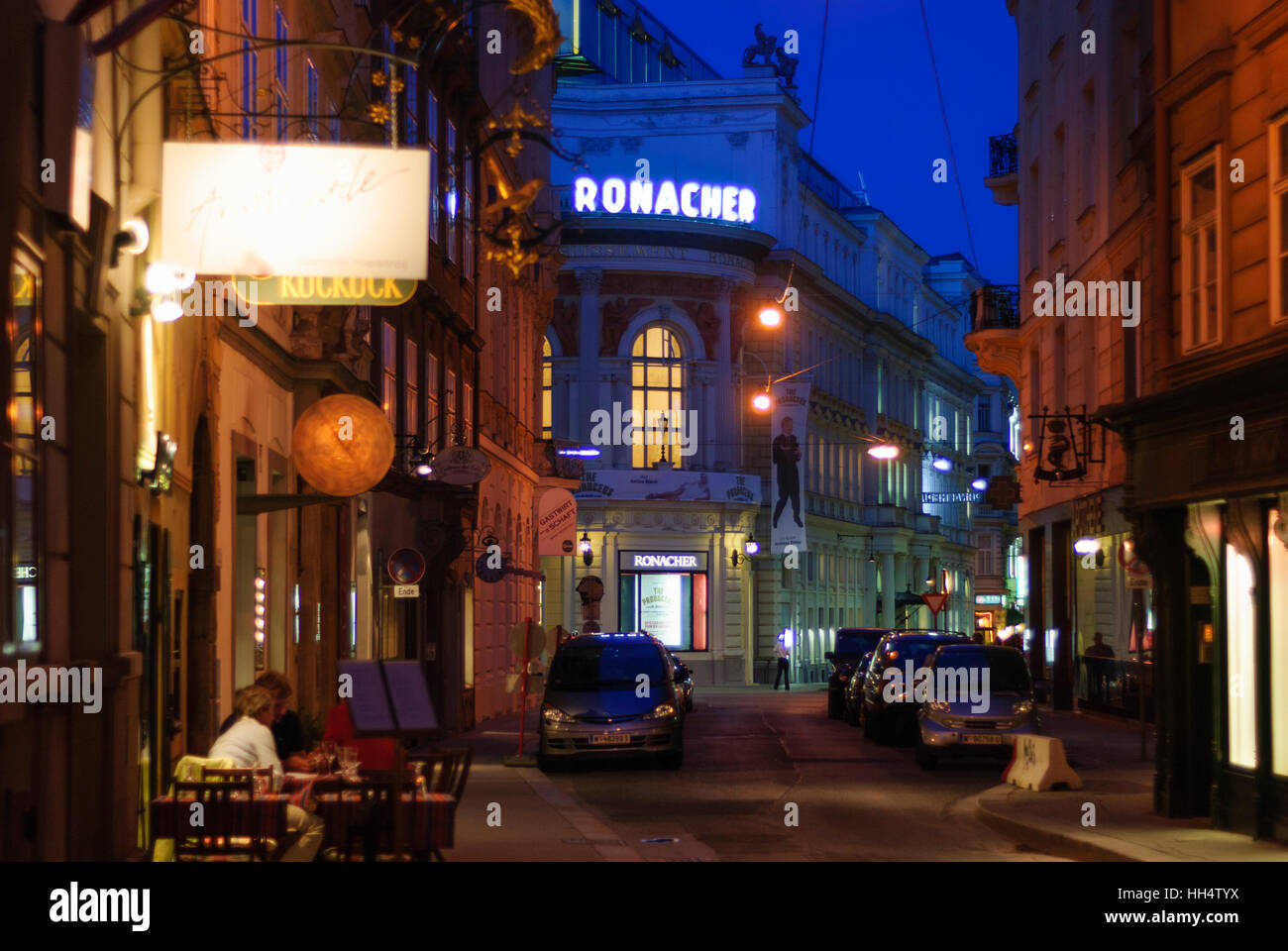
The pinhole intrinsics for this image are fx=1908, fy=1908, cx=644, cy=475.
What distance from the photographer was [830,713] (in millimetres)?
40031

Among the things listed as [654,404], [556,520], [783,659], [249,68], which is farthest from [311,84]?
[654,404]

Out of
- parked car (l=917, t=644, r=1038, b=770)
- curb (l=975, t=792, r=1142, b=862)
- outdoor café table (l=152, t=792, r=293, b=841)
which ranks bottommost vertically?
curb (l=975, t=792, r=1142, b=862)

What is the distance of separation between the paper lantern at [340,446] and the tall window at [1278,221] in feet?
29.5

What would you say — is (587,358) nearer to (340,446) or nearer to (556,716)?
(556,716)

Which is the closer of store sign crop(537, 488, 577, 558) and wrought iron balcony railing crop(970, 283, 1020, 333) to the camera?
store sign crop(537, 488, 577, 558)

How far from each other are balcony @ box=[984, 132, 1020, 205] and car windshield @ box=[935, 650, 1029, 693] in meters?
20.8

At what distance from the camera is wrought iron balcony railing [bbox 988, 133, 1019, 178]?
46125mm

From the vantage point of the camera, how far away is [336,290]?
13914 millimetres

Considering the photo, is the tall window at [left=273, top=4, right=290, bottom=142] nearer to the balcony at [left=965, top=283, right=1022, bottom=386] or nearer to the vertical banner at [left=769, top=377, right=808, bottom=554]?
the balcony at [left=965, top=283, right=1022, bottom=386]

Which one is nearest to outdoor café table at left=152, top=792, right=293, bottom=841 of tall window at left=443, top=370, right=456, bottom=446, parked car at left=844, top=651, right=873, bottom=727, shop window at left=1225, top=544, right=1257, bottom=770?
shop window at left=1225, top=544, right=1257, bottom=770

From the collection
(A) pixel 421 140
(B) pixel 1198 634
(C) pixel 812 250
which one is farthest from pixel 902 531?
(B) pixel 1198 634

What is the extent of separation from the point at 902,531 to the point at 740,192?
2172cm

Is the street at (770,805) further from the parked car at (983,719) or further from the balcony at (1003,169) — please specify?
the balcony at (1003,169)
